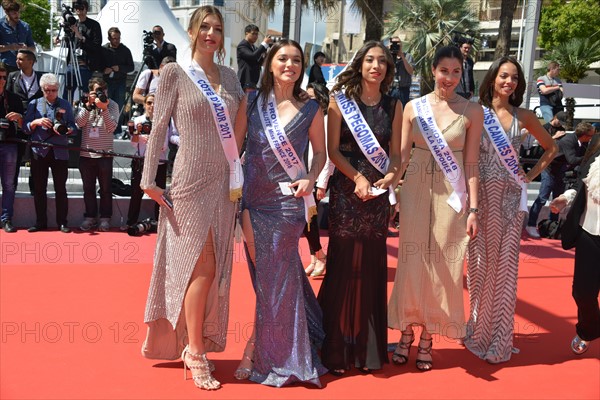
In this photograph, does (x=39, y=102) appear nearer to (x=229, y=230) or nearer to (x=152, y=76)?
(x=152, y=76)

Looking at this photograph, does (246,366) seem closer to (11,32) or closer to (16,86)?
(16,86)

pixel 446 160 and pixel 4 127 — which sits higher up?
pixel 446 160

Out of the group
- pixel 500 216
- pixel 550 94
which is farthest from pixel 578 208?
pixel 550 94

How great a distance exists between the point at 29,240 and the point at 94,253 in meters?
0.85

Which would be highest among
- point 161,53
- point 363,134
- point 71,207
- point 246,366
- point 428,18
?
point 428,18

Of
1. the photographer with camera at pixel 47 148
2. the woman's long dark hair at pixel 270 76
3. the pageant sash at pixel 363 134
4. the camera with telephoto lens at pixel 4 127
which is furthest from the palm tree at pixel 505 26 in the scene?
the woman's long dark hair at pixel 270 76

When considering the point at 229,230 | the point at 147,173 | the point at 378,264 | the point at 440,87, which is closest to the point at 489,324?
the point at 378,264

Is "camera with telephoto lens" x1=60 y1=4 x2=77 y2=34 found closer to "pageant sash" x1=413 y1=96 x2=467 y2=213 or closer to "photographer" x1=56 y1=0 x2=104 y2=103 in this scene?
"photographer" x1=56 y1=0 x2=104 y2=103

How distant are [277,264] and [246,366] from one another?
1.78 feet

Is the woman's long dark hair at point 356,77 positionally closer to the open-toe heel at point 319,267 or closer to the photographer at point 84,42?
the open-toe heel at point 319,267

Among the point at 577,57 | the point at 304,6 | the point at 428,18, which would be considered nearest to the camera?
the point at 304,6

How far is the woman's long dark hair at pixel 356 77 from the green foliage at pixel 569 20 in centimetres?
3244

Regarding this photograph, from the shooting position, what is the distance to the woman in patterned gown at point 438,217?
12.1 ft

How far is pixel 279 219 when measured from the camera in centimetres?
337
